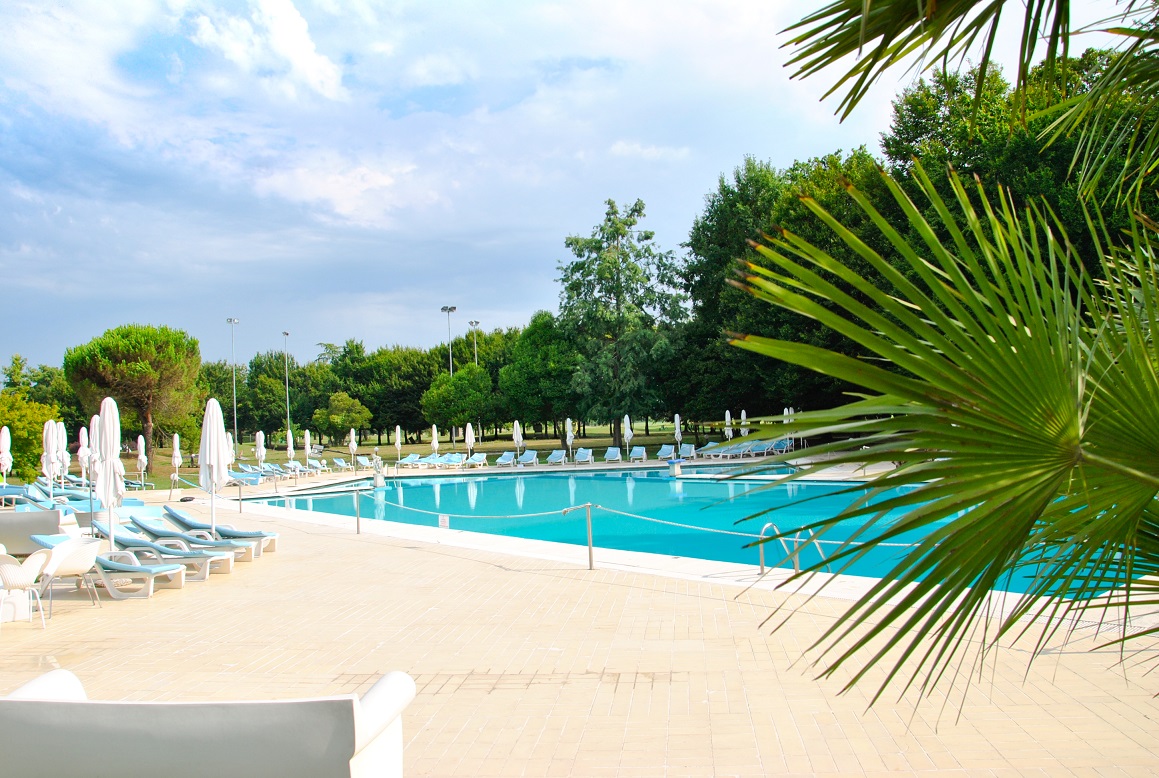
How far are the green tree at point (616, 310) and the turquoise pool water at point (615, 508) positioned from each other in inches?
327

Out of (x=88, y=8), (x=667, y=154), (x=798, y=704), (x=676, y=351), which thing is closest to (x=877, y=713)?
(x=798, y=704)

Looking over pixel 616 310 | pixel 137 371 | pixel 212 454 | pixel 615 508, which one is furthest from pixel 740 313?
pixel 137 371

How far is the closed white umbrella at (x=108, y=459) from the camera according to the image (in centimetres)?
967

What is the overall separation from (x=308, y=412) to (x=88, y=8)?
195 feet

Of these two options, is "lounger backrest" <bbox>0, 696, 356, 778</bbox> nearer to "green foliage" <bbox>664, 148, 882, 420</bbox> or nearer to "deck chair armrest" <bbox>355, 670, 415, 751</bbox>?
"deck chair armrest" <bbox>355, 670, 415, 751</bbox>

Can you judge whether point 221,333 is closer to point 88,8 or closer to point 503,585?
point 88,8

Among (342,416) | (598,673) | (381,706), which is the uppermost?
(342,416)

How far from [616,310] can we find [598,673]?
105 feet

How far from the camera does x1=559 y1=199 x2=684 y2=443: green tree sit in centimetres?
3697

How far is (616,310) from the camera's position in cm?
3722

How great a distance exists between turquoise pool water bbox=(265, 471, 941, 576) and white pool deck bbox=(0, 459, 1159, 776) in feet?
9.32

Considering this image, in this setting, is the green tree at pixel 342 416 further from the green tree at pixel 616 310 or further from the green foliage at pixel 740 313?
the green foliage at pixel 740 313

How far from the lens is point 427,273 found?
51.4 m

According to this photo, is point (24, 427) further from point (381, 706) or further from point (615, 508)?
point (381, 706)
